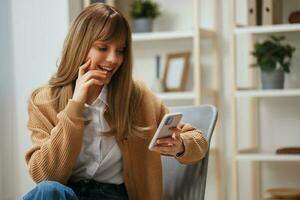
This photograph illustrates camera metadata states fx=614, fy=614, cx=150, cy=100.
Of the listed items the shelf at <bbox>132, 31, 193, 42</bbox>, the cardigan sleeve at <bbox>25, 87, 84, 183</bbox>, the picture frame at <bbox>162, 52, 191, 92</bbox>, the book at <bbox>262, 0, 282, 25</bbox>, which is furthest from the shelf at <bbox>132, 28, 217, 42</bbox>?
the cardigan sleeve at <bbox>25, 87, 84, 183</bbox>

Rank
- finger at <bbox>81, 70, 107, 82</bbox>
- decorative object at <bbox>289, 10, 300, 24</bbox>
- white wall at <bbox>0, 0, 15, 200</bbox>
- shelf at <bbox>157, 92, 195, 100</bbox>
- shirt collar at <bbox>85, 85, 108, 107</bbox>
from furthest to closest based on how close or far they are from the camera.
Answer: white wall at <bbox>0, 0, 15, 200</bbox>
shelf at <bbox>157, 92, 195, 100</bbox>
decorative object at <bbox>289, 10, 300, 24</bbox>
shirt collar at <bbox>85, 85, 108, 107</bbox>
finger at <bbox>81, 70, 107, 82</bbox>

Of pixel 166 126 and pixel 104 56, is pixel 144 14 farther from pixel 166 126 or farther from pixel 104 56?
pixel 166 126

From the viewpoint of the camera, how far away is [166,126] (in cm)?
173

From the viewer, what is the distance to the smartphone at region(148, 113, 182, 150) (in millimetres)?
1703

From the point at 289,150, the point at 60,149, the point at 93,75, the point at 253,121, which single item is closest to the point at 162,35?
the point at 253,121

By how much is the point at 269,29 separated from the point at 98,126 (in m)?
1.56

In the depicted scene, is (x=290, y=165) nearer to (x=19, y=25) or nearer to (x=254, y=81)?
(x=254, y=81)

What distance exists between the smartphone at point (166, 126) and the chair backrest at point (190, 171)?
0.26m

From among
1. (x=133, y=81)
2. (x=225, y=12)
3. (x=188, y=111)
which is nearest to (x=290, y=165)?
(x=225, y=12)

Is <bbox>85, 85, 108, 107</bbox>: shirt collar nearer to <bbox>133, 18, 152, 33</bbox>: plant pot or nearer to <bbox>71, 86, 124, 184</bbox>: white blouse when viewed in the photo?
<bbox>71, 86, 124, 184</bbox>: white blouse

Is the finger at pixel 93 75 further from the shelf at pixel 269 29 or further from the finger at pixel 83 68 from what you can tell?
the shelf at pixel 269 29

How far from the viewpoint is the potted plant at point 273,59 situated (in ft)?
10.4

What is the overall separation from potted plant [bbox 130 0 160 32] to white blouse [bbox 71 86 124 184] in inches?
65.7

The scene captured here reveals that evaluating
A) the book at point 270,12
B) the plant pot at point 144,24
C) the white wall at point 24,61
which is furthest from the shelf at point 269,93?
the white wall at point 24,61
